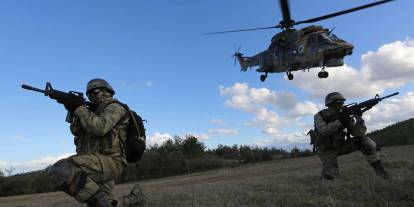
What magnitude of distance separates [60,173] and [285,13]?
20.8m

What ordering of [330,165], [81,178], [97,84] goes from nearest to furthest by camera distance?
[81,178], [97,84], [330,165]

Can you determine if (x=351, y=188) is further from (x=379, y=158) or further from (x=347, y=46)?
(x=347, y=46)

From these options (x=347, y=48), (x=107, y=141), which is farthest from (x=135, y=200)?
(x=347, y=48)

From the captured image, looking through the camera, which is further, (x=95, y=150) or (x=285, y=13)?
(x=285, y=13)

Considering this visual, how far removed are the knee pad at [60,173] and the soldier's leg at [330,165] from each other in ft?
21.2

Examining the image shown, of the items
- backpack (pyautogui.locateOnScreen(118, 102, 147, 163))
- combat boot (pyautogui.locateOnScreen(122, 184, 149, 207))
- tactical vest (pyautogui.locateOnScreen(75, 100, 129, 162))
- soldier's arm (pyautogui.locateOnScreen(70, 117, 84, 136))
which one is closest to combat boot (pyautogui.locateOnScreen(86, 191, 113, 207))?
tactical vest (pyautogui.locateOnScreen(75, 100, 129, 162))

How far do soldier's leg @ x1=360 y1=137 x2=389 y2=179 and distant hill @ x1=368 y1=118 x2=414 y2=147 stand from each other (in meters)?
32.8

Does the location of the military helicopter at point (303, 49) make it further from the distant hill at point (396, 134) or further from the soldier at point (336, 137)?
the distant hill at point (396, 134)

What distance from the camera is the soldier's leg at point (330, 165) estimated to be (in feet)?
35.2

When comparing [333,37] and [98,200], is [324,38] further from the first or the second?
[98,200]

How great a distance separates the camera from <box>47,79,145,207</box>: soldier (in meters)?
5.81

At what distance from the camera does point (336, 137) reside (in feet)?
35.8

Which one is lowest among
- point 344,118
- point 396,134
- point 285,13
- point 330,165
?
point 330,165

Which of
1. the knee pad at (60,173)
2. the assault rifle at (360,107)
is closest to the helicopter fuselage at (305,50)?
the assault rifle at (360,107)
